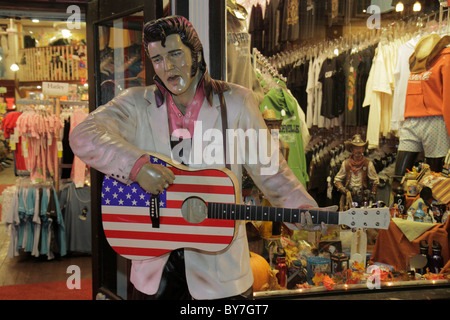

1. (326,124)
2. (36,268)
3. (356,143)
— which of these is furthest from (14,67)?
(356,143)

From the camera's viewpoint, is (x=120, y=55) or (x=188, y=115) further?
(x=120, y=55)

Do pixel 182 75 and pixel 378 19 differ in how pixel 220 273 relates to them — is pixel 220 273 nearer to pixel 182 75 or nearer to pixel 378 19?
pixel 182 75

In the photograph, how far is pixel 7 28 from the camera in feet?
15.1

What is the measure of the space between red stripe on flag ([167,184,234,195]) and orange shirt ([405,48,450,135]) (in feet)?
6.44

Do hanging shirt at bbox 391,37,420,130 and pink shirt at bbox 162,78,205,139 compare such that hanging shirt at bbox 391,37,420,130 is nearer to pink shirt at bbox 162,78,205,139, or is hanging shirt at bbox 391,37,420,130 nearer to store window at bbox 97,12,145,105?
store window at bbox 97,12,145,105

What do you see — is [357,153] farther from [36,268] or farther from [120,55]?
[36,268]

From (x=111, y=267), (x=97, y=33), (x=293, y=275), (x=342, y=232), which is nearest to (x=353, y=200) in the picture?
(x=342, y=232)

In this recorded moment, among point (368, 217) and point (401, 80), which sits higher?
point (401, 80)

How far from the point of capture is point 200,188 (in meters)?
1.38

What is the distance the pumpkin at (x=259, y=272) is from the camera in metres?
2.17

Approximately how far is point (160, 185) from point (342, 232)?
1.32m

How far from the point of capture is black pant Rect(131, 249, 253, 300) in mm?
1477

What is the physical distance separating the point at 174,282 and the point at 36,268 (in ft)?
10.4

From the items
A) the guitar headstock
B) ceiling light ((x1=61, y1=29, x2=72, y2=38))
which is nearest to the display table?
the guitar headstock
